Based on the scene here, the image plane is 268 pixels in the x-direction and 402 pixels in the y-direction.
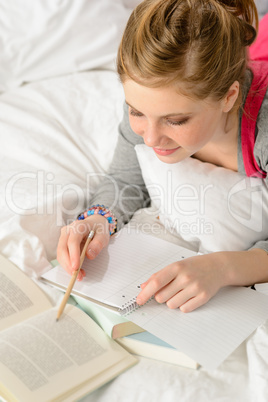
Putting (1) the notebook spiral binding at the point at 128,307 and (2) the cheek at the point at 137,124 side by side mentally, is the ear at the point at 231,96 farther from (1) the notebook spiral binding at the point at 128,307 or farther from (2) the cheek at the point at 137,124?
(1) the notebook spiral binding at the point at 128,307

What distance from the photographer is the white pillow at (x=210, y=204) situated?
0.99m

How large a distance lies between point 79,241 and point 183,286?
0.74 feet

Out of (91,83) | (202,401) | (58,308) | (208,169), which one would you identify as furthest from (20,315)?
(91,83)

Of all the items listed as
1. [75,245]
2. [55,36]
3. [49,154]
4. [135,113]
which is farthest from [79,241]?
[55,36]

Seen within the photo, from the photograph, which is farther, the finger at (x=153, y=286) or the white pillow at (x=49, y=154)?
the white pillow at (x=49, y=154)

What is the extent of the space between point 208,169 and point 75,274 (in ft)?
1.34

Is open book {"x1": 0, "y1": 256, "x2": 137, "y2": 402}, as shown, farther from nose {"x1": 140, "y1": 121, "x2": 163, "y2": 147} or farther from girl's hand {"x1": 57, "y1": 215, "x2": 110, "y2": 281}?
nose {"x1": 140, "y1": 121, "x2": 163, "y2": 147}

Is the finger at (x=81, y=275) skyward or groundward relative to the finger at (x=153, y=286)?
groundward

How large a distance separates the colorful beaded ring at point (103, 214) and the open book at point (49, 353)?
25 centimetres

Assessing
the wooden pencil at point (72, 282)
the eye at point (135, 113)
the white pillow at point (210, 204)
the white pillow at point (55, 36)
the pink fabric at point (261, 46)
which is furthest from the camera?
the white pillow at point (55, 36)

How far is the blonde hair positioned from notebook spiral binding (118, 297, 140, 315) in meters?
0.38

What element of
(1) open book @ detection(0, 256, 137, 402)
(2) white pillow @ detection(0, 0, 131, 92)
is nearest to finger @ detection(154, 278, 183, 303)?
(1) open book @ detection(0, 256, 137, 402)

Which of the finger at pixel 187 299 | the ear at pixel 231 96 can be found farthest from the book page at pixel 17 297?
the ear at pixel 231 96

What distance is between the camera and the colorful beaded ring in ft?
3.37
